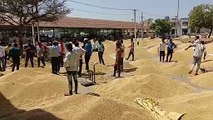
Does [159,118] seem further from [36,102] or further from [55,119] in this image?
[36,102]

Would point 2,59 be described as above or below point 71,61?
below

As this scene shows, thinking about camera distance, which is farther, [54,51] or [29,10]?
[29,10]

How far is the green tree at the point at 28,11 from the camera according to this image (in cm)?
2717

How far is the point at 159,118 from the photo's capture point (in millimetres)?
8109

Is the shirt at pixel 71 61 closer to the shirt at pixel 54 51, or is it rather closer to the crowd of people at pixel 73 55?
the crowd of people at pixel 73 55

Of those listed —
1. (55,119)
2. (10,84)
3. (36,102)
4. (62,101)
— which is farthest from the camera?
(10,84)

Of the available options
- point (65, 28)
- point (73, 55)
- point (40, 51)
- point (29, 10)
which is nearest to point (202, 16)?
point (65, 28)

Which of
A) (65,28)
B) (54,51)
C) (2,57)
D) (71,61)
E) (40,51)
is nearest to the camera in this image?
(71,61)

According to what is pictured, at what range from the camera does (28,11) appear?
90.7 ft

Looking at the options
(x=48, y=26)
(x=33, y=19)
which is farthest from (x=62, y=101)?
(x=48, y=26)

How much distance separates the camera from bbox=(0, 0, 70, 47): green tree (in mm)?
27173

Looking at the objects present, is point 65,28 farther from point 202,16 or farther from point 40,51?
point 40,51

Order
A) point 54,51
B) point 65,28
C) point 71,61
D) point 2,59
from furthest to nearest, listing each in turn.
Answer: point 65,28, point 2,59, point 54,51, point 71,61

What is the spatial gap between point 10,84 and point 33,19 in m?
16.2
